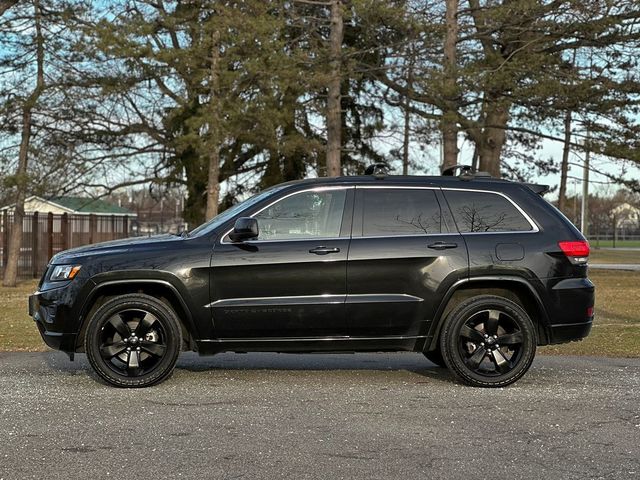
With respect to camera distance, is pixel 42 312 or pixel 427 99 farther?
pixel 427 99

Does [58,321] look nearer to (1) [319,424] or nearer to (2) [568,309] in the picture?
(1) [319,424]

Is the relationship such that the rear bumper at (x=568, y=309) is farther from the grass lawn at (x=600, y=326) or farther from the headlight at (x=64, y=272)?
the headlight at (x=64, y=272)

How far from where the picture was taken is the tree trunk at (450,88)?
20.3 m

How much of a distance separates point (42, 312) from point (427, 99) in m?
16.1

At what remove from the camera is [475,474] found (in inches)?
191

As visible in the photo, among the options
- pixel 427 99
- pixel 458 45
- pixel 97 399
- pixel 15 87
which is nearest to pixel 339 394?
pixel 97 399

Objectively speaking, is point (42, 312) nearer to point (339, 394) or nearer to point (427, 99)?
point (339, 394)

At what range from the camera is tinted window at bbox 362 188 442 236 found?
757 centimetres

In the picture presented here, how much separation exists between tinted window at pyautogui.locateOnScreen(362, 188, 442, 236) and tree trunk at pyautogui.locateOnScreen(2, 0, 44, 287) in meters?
17.8

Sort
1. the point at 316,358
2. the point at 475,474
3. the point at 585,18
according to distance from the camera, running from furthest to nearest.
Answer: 1. the point at 585,18
2. the point at 316,358
3. the point at 475,474

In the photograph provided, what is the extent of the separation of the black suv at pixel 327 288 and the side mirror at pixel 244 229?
0.01 m

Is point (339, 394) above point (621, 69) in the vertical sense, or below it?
A: below

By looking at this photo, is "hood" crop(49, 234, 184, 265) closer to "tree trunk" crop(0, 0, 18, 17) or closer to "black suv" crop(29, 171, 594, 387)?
"black suv" crop(29, 171, 594, 387)

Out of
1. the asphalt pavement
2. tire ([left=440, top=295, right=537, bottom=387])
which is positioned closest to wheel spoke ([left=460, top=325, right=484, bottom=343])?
tire ([left=440, top=295, right=537, bottom=387])
